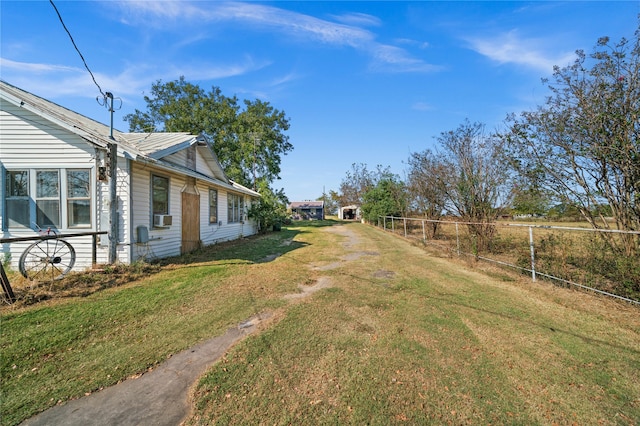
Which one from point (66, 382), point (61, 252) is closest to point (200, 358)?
point (66, 382)

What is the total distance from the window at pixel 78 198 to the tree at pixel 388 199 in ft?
52.5

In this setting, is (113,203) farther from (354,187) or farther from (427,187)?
(354,187)

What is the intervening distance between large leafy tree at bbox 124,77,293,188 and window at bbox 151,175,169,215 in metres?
20.0

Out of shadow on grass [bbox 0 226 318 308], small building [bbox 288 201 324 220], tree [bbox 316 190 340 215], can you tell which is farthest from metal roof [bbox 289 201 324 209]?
shadow on grass [bbox 0 226 318 308]

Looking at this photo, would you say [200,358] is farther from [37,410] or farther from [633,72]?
[633,72]

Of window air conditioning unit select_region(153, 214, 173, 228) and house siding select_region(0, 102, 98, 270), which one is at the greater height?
house siding select_region(0, 102, 98, 270)

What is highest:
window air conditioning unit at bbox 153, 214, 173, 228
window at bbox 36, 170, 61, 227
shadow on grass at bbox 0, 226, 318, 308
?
window at bbox 36, 170, 61, 227

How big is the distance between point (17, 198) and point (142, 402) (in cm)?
752

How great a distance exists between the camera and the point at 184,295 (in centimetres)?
490

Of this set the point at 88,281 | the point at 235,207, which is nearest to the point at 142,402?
the point at 88,281

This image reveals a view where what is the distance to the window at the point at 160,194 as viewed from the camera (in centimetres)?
768

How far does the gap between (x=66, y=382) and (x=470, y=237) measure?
32.5 ft

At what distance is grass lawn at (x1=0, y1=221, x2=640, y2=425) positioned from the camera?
220 centimetres

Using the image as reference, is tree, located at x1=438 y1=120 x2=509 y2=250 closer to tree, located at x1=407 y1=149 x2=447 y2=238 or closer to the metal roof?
tree, located at x1=407 y1=149 x2=447 y2=238
